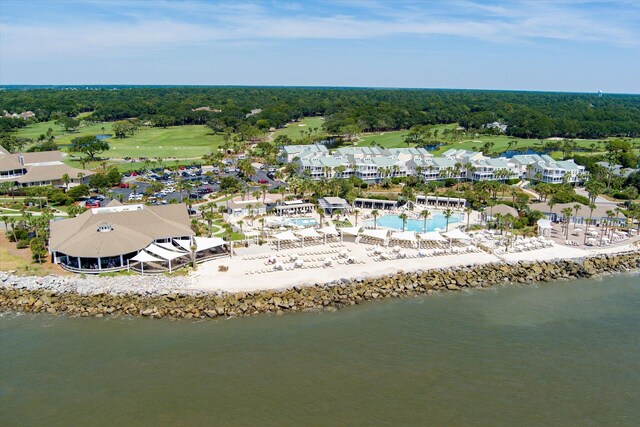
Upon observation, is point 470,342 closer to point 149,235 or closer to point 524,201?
point 149,235

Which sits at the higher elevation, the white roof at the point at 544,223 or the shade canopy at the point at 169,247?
the white roof at the point at 544,223

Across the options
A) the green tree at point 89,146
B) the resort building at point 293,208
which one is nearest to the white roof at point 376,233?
the resort building at point 293,208

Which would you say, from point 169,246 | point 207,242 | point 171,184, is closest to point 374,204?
point 207,242

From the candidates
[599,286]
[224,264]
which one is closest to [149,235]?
[224,264]

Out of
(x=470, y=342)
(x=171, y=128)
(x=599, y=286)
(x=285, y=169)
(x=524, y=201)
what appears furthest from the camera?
(x=171, y=128)

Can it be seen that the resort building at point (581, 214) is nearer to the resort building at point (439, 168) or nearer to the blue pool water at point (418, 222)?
the blue pool water at point (418, 222)

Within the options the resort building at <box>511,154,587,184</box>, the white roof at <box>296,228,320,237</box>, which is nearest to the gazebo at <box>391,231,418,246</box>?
the white roof at <box>296,228,320,237</box>

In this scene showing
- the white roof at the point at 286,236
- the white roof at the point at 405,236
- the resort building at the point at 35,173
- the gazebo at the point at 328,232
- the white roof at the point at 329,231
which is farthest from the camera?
the resort building at the point at 35,173
